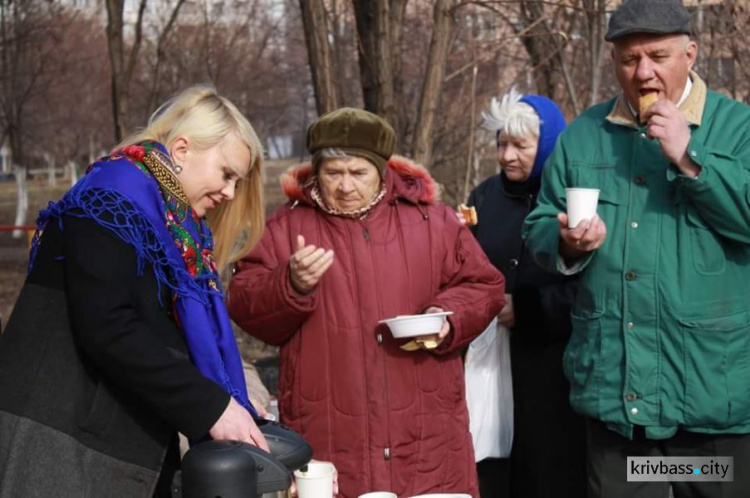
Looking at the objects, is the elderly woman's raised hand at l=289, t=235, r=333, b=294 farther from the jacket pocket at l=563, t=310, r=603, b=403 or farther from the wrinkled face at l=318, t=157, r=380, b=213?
the jacket pocket at l=563, t=310, r=603, b=403

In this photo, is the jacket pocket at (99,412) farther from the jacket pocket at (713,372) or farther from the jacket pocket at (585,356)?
the jacket pocket at (713,372)

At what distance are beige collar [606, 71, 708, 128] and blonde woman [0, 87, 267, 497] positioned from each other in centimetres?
153

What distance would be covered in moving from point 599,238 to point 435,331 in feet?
2.13

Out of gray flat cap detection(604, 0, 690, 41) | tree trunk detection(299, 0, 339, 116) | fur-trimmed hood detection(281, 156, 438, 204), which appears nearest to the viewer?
gray flat cap detection(604, 0, 690, 41)

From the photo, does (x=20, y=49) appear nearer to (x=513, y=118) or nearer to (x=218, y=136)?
(x=513, y=118)

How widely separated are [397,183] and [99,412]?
1.60 m

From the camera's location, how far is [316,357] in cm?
349

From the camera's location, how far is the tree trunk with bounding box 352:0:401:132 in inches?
219

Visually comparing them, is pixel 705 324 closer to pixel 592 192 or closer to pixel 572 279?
pixel 592 192

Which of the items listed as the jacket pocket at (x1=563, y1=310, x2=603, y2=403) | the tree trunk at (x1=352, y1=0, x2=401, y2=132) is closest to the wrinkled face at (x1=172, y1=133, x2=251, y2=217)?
the jacket pocket at (x1=563, y1=310, x2=603, y2=403)

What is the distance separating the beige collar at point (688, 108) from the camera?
3152 mm

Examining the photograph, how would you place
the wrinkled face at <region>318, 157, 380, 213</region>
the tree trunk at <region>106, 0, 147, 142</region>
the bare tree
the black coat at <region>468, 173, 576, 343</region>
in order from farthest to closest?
the bare tree, the tree trunk at <region>106, 0, 147, 142</region>, the black coat at <region>468, 173, 576, 343</region>, the wrinkled face at <region>318, 157, 380, 213</region>

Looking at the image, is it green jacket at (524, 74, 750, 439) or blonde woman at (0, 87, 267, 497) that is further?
green jacket at (524, 74, 750, 439)

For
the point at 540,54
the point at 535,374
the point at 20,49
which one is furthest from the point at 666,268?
the point at 20,49
